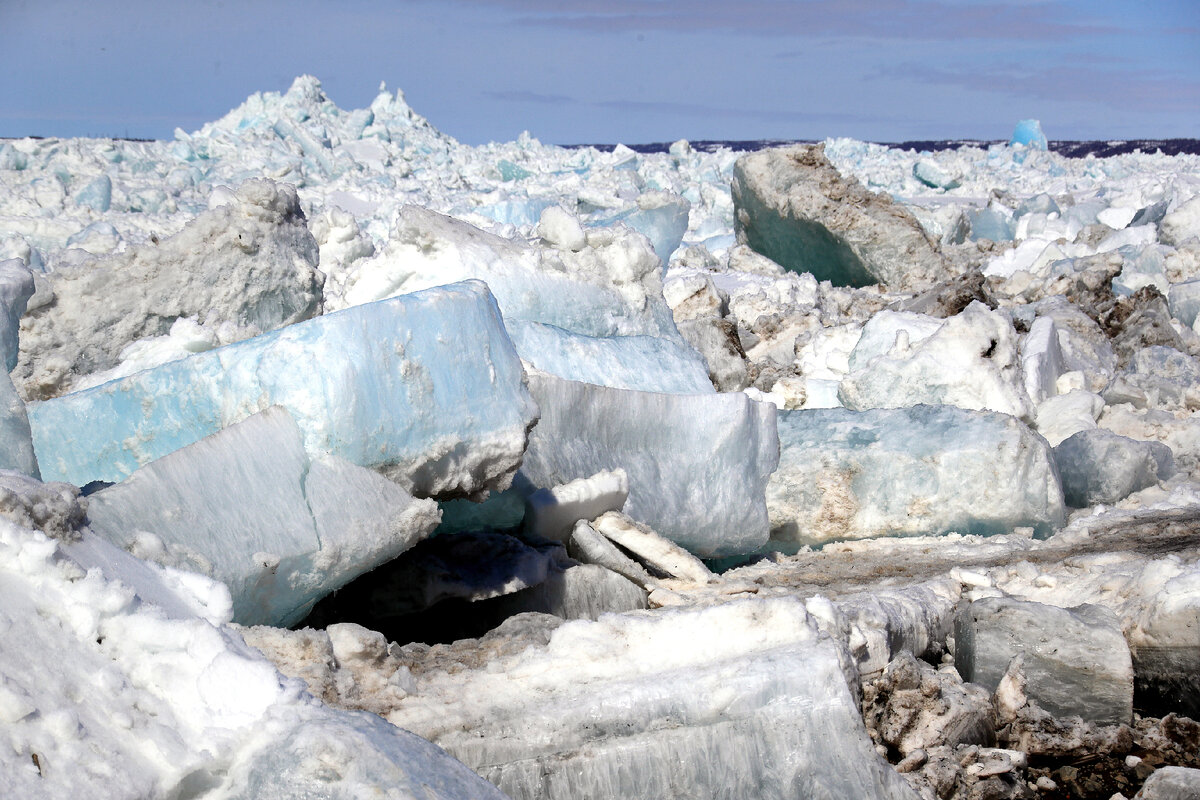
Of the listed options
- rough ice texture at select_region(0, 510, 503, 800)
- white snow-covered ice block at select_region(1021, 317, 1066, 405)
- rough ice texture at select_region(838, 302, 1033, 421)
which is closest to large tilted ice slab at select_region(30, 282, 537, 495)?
rough ice texture at select_region(0, 510, 503, 800)

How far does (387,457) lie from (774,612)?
0.85 m

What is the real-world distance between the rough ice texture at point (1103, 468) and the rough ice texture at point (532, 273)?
5.42ft

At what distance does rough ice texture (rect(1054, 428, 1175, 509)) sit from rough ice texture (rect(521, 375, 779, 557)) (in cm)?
129

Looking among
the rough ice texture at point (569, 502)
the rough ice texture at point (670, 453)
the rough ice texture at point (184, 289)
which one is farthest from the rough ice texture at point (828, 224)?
the rough ice texture at point (569, 502)

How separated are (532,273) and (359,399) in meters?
1.61

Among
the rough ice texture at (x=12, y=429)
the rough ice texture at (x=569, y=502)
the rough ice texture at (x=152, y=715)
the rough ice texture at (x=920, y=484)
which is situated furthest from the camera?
the rough ice texture at (x=920, y=484)

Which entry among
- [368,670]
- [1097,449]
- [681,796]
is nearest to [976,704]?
[681,796]

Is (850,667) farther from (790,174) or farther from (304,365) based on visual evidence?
(790,174)

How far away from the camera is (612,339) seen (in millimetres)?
3773

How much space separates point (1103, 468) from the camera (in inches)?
162

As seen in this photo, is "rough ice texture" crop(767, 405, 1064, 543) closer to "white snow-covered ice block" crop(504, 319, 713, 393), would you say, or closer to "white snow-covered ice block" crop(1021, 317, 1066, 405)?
"white snow-covered ice block" crop(504, 319, 713, 393)

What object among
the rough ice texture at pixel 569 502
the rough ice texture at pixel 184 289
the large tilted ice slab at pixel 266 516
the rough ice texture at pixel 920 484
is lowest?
the rough ice texture at pixel 920 484

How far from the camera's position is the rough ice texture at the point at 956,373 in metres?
4.61

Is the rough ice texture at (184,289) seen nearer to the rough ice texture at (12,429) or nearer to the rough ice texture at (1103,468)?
the rough ice texture at (12,429)
